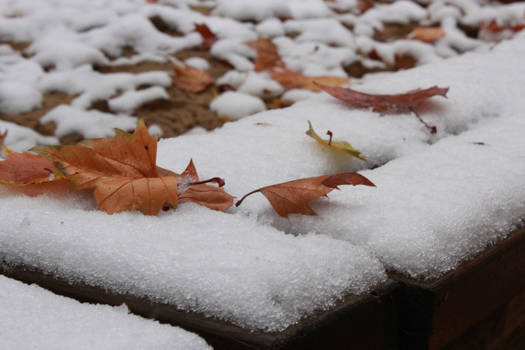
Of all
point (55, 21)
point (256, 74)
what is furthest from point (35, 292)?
point (55, 21)

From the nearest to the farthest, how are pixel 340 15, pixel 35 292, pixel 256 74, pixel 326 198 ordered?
pixel 35 292 → pixel 326 198 → pixel 256 74 → pixel 340 15

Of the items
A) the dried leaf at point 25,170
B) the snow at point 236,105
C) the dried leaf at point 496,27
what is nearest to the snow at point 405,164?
the dried leaf at point 25,170

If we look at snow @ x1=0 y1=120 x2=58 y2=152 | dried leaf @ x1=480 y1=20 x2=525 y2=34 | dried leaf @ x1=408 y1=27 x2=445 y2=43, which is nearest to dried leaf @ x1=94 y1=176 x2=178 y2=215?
snow @ x1=0 y1=120 x2=58 y2=152

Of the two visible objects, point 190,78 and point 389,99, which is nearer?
point 389,99

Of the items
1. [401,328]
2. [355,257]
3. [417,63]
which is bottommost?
[417,63]

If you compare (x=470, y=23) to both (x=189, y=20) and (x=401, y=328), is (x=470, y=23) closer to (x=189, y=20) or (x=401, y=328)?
(x=189, y=20)

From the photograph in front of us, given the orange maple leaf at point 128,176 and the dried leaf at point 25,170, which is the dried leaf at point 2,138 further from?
the orange maple leaf at point 128,176

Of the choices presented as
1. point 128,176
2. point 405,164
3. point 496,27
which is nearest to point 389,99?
point 405,164

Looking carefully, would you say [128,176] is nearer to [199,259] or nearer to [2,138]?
[199,259]
